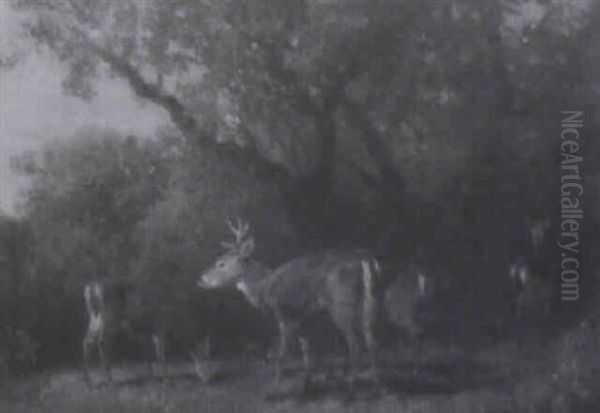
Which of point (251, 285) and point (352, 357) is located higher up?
point (251, 285)

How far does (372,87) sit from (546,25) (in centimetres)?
111

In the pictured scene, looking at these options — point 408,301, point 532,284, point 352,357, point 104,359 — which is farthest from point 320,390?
point 532,284

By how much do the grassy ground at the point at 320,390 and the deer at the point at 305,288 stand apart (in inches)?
3.7

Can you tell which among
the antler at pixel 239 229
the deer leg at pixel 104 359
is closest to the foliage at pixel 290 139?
the antler at pixel 239 229

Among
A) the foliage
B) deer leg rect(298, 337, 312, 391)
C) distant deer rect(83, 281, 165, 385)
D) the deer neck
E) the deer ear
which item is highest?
the foliage

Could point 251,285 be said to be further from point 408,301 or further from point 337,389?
point 408,301

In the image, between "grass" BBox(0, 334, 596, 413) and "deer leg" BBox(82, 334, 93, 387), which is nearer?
"grass" BBox(0, 334, 596, 413)

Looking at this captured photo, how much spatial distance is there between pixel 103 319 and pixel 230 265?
82 cm

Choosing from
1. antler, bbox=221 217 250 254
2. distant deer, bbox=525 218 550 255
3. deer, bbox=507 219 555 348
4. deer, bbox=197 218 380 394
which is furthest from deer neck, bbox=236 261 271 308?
distant deer, bbox=525 218 550 255

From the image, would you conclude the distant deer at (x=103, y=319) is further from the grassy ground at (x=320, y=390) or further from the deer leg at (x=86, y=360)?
the grassy ground at (x=320, y=390)

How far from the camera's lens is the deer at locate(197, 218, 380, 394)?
6180 mm

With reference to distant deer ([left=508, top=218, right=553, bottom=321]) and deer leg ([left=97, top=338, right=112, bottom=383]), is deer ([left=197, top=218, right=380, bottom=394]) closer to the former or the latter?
deer leg ([left=97, top=338, right=112, bottom=383])

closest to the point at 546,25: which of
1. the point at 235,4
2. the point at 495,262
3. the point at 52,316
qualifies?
the point at 495,262

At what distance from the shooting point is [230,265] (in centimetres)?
621
